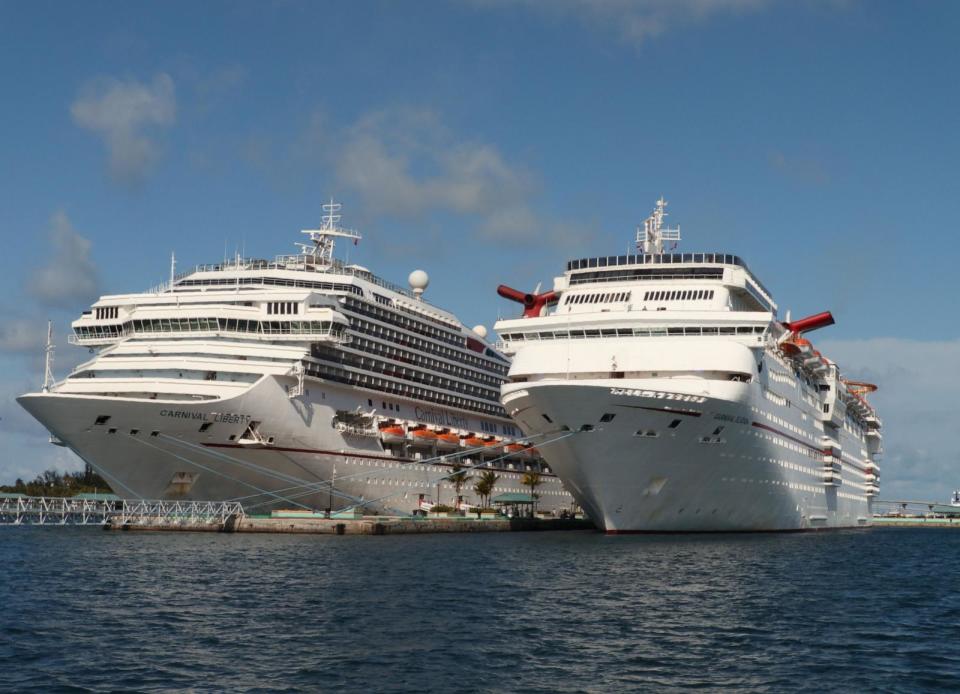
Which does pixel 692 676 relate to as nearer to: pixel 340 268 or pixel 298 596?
pixel 298 596

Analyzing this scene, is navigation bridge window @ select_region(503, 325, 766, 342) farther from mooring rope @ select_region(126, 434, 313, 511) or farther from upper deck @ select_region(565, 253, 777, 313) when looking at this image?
mooring rope @ select_region(126, 434, 313, 511)

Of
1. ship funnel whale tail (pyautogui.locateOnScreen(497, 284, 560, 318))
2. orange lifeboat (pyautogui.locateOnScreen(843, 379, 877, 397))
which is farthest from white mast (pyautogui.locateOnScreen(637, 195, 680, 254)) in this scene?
orange lifeboat (pyautogui.locateOnScreen(843, 379, 877, 397))

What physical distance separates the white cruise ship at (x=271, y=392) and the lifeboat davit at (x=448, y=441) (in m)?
0.22

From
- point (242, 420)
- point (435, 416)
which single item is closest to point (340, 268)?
point (435, 416)

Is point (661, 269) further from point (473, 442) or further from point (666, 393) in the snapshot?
point (473, 442)

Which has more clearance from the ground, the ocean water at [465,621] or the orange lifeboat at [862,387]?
the orange lifeboat at [862,387]

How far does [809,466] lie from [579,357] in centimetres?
2410

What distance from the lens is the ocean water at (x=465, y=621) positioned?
2133 cm

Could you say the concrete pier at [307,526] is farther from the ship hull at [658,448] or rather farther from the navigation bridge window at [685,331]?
the navigation bridge window at [685,331]

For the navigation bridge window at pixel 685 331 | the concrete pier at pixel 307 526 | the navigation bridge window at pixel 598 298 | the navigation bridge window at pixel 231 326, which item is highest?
the navigation bridge window at pixel 598 298

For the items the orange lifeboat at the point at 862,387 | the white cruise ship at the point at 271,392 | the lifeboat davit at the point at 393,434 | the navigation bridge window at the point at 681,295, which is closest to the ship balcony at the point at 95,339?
the white cruise ship at the point at 271,392

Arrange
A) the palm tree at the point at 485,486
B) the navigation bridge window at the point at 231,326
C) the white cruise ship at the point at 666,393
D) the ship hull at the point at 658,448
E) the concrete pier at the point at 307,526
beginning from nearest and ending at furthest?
the ship hull at the point at 658,448 → the white cruise ship at the point at 666,393 → the concrete pier at the point at 307,526 → the navigation bridge window at the point at 231,326 → the palm tree at the point at 485,486

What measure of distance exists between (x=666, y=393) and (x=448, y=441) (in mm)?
30828

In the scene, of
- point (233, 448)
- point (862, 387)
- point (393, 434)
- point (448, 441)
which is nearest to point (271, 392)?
point (233, 448)
